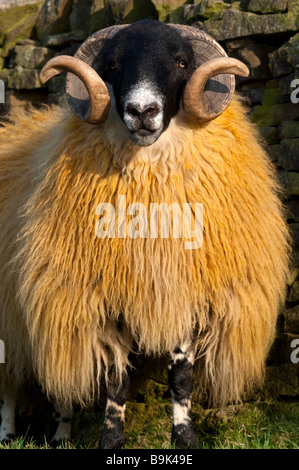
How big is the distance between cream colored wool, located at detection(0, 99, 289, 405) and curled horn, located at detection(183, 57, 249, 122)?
144 millimetres

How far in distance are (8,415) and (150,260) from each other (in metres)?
2.30

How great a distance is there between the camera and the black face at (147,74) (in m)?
4.02

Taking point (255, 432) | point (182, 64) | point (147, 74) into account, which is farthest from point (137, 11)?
point (255, 432)

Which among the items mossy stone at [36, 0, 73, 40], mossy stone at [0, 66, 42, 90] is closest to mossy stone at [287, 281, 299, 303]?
mossy stone at [0, 66, 42, 90]

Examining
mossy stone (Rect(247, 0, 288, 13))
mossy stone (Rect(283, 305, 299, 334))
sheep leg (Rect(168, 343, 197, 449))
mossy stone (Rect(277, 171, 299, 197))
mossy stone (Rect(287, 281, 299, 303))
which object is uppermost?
mossy stone (Rect(247, 0, 288, 13))

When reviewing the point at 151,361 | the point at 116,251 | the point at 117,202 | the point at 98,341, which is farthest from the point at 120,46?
the point at 151,361

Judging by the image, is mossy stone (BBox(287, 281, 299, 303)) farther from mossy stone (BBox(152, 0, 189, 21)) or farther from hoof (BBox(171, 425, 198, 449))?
mossy stone (BBox(152, 0, 189, 21))

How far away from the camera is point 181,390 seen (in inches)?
180

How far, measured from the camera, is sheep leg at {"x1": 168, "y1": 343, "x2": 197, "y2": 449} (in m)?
4.48

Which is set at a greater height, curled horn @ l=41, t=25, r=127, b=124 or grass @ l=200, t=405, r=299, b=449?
curled horn @ l=41, t=25, r=127, b=124

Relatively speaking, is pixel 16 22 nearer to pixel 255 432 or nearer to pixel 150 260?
pixel 150 260
